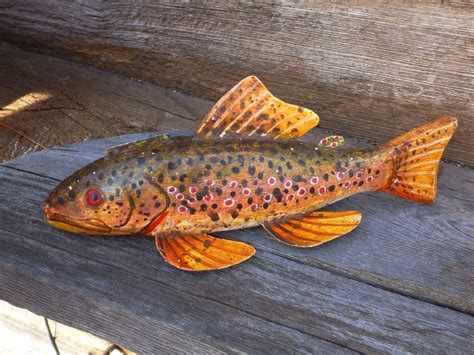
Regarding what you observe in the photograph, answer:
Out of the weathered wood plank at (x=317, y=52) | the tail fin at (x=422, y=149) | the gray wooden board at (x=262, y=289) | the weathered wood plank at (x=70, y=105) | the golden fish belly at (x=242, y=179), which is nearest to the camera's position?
the gray wooden board at (x=262, y=289)

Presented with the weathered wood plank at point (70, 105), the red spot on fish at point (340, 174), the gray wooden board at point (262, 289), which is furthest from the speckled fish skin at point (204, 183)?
the weathered wood plank at point (70, 105)

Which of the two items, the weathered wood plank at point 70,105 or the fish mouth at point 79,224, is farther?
the weathered wood plank at point 70,105

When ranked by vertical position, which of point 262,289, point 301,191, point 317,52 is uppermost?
point 317,52

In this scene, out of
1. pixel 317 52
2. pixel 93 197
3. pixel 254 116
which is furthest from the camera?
pixel 317 52

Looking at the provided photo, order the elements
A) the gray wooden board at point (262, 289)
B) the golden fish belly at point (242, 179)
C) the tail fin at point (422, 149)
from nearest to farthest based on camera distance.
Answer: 1. the gray wooden board at point (262, 289)
2. the golden fish belly at point (242, 179)
3. the tail fin at point (422, 149)

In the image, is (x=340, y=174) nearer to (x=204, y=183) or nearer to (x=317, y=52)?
(x=204, y=183)

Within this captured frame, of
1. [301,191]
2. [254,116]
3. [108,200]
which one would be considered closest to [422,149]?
[301,191]

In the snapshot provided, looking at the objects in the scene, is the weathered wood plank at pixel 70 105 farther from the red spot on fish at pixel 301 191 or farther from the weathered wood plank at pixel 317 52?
the red spot on fish at pixel 301 191

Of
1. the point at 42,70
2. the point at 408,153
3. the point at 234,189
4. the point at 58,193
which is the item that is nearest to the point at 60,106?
the point at 42,70
